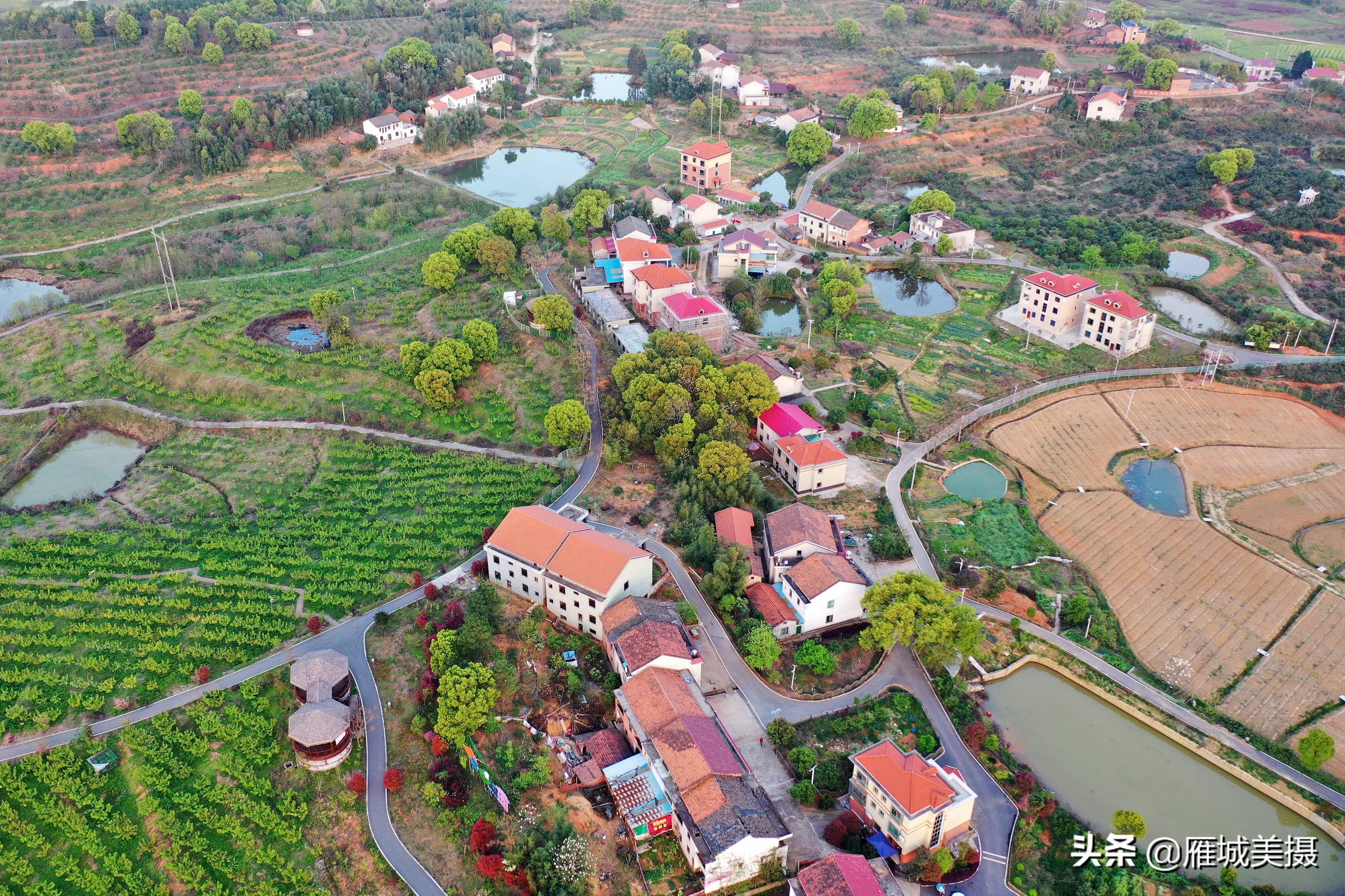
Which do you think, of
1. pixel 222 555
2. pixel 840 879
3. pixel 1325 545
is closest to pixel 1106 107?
pixel 1325 545

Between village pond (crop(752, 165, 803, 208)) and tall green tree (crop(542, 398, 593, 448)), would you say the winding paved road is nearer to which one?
tall green tree (crop(542, 398, 593, 448))

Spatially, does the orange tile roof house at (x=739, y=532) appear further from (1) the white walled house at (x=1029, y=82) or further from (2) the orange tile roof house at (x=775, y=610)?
(1) the white walled house at (x=1029, y=82)

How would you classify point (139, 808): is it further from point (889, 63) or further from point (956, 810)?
point (889, 63)

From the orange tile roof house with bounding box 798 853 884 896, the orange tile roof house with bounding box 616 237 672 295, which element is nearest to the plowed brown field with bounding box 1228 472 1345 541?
the orange tile roof house with bounding box 798 853 884 896

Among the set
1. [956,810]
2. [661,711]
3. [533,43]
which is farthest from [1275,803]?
[533,43]

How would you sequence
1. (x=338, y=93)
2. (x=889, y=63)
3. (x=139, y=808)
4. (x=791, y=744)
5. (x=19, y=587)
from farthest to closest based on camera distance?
(x=889, y=63)
(x=338, y=93)
(x=19, y=587)
(x=791, y=744)
(x=139, y=808)

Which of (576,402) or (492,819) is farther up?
(576,402)
